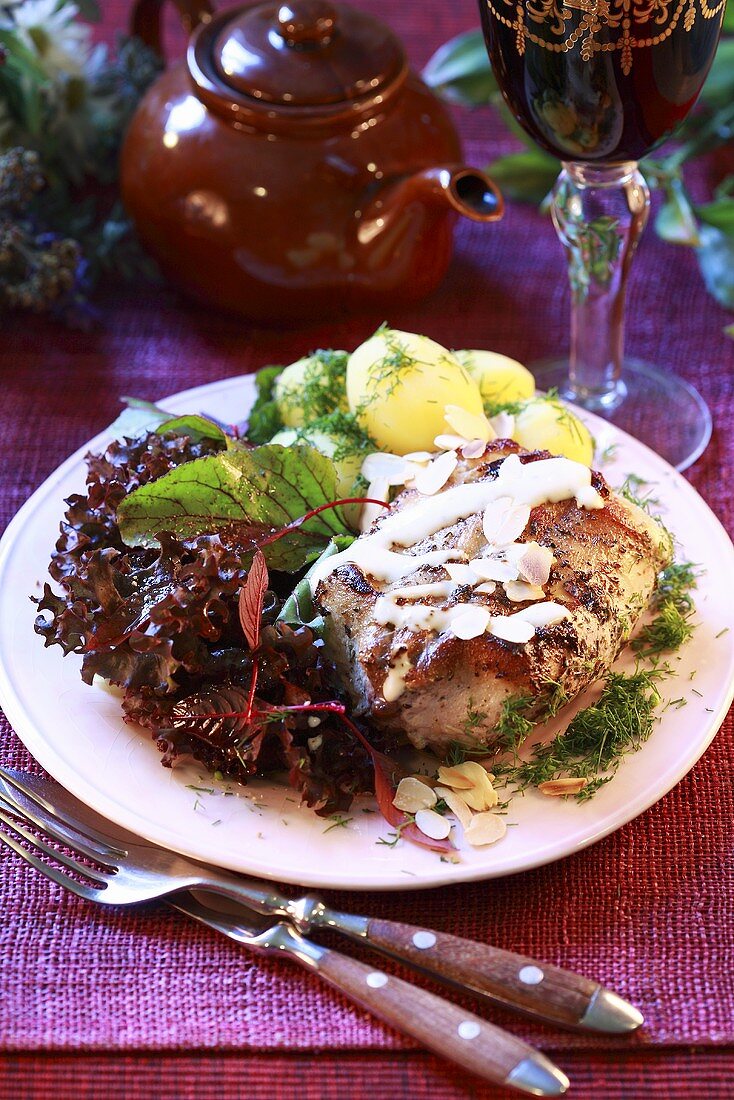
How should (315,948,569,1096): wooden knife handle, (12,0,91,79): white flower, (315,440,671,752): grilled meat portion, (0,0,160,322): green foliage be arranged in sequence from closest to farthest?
(315,948,569,1096): wooden knife handle
(315,440,671,752): grilled meat portion
(0,0,160,322): green foliage
(12,0,91,79): white flower

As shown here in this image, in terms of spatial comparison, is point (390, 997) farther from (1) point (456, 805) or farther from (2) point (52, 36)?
(2) point (52, 36)

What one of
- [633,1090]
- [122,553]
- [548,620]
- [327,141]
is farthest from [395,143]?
[633,1090]

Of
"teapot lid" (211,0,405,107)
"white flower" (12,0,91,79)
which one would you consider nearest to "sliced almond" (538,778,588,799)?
"teapot lid" (211,0,405,107)

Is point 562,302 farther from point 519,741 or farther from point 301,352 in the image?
point 519,741

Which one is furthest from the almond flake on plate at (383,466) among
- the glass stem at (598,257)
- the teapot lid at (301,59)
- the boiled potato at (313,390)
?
the teapot lid at (301,59)

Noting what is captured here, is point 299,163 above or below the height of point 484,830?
above

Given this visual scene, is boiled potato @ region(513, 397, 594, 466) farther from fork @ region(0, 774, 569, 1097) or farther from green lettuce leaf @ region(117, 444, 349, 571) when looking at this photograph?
fork @ region(0, 774, 569, 1097)

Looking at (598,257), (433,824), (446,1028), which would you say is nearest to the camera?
(446,1028)

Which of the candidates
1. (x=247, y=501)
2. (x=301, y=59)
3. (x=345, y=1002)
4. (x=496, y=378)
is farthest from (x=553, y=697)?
(x=301, y=59)
